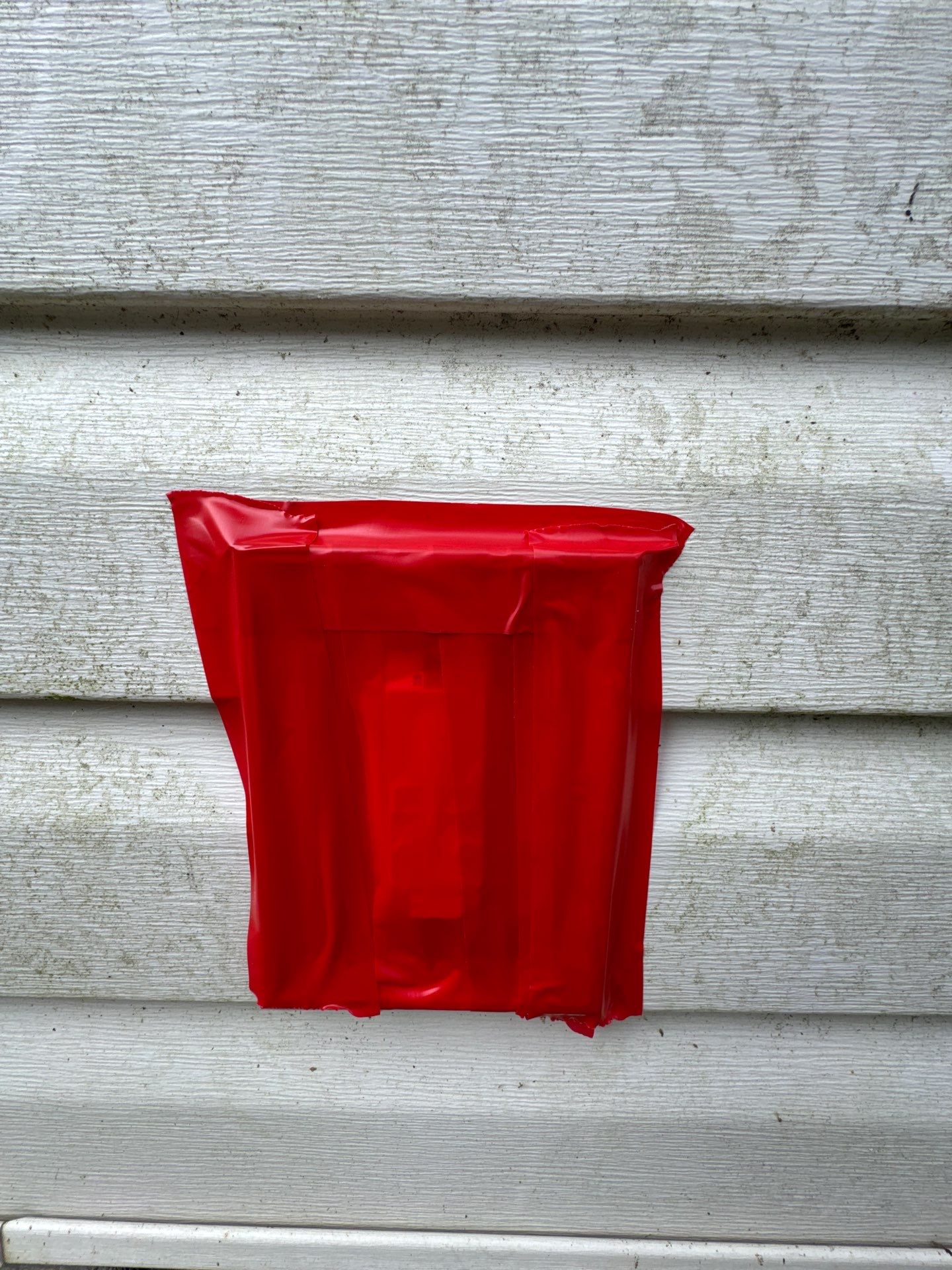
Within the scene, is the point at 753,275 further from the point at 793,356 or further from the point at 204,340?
the point at 204,340

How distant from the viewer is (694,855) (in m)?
0.55

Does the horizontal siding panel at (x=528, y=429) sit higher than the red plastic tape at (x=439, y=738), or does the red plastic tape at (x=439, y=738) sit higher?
the horizontal siding panel at (x=528, y=429)

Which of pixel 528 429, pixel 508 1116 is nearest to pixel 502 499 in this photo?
pixel 528 429

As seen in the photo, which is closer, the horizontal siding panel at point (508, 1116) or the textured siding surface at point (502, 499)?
the textured siding surface at point (502, 499)

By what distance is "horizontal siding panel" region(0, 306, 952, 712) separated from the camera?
492 millimetres

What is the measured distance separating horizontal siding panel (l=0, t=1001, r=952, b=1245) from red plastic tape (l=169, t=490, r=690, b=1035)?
8 centimetres

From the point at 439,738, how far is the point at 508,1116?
1.31ft

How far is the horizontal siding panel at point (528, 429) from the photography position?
0.49 meters

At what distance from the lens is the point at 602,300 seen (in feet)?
1.53

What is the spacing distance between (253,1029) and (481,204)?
2.42 feet

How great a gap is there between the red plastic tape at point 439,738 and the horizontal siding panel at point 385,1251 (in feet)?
0.85

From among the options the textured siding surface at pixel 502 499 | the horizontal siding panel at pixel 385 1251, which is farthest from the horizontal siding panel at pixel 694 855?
the horizontal siding panel at pixel 385 1251

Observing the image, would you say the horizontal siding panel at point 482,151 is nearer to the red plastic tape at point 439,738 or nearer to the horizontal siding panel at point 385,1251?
the red plastic tape at point 439,738

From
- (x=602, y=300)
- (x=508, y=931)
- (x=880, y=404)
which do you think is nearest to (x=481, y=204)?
(x=602, y=300)
